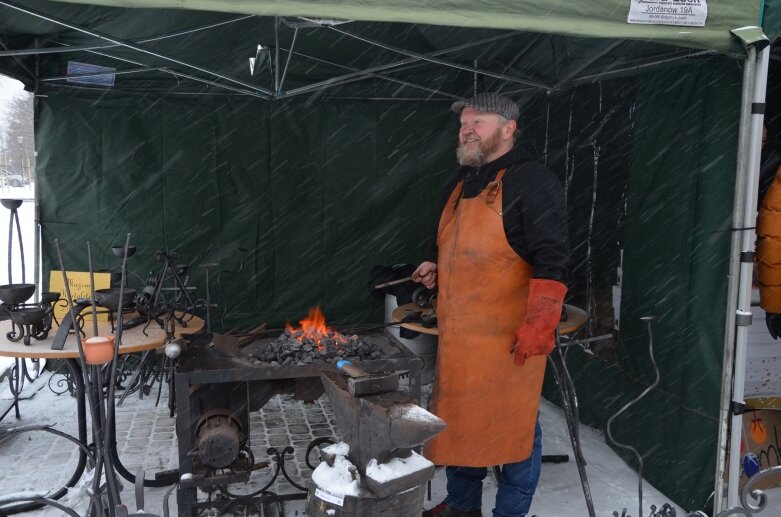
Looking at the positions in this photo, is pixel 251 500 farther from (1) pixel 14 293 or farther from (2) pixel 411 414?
(2) pixel 411 414

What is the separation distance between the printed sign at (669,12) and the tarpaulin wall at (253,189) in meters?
3.40

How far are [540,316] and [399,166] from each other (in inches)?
142

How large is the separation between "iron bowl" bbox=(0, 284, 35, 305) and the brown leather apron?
2440 mm

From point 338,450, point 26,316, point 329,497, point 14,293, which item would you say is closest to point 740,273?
point 338,450

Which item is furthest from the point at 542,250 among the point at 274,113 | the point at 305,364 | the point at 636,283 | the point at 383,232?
the point at 274,113

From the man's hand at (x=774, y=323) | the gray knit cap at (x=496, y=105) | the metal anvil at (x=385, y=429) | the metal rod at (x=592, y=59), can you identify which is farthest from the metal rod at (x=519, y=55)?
the metal anvil at (x=385, y=429)

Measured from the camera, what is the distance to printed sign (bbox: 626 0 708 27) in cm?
275

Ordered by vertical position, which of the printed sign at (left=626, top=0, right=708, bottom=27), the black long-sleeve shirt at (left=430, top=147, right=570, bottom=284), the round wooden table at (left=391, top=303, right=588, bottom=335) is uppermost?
the printed sign at (left=626, top=0, right=708, bottom=27)

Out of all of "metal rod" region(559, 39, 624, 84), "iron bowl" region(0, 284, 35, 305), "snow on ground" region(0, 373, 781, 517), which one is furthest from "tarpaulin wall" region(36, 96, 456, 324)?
"iron bowl" region(0, 284, 35, 305)

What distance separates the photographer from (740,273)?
3109mm

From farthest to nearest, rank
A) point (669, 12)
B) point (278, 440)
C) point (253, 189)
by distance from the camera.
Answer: point (253, 189), point (278, 440), point (669, 12)

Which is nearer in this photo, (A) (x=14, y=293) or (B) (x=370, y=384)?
(B) (x=370, y=384)

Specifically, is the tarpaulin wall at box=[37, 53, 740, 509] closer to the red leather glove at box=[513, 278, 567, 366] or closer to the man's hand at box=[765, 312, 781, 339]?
the man's hand at box=[765, 312, 781, 339]

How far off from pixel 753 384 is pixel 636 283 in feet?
3.06
